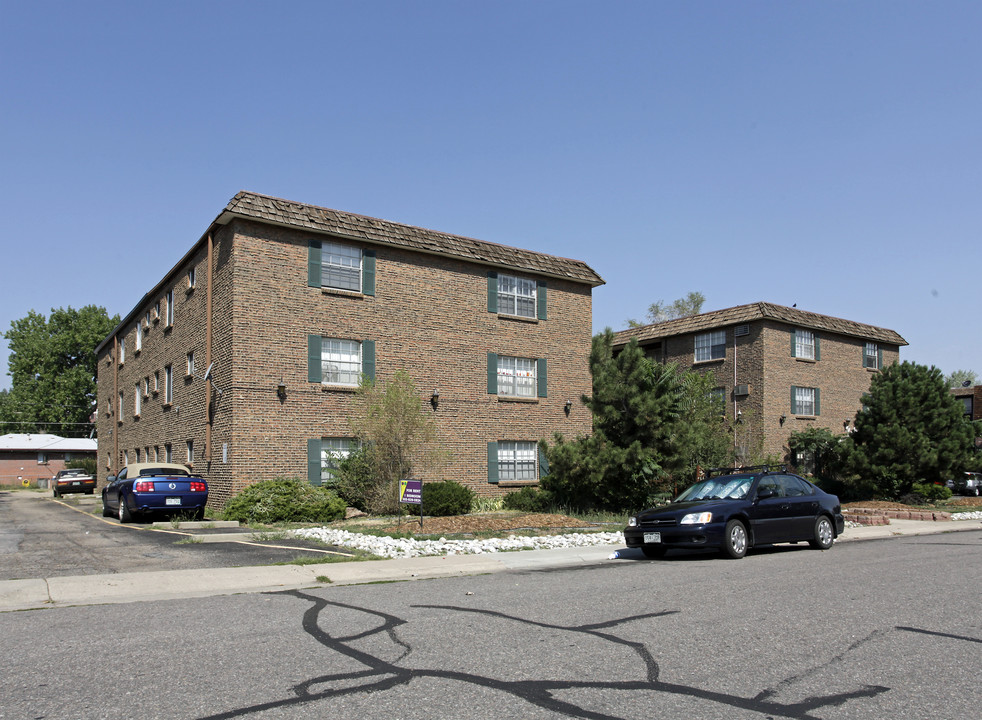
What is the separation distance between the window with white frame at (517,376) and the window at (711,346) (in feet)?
37.7

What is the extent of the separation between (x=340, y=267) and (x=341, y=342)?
6.85ft

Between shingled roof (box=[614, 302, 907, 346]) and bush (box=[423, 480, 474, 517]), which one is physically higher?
shingled roof (box=[614, 302, 907, 346])

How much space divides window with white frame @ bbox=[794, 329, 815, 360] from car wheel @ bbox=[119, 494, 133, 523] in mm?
25884

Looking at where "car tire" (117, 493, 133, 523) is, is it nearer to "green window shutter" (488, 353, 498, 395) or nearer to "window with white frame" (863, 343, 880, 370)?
"green window shutter" (488, 353, 498, 395)

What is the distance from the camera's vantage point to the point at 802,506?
13500 millimetres

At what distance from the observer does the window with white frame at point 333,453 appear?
67.3 ft

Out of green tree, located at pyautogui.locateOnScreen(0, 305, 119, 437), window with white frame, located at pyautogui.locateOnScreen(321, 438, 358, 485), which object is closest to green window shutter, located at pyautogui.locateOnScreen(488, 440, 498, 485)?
window with white frame, located at pyautogui.locateOnScreen(321, 438, 358, 485)

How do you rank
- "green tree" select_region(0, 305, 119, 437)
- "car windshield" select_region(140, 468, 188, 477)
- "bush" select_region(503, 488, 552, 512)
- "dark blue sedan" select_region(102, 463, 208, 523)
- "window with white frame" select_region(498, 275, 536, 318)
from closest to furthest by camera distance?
"dark blue sedan" select_region(102, 463, 208, 523)
"car windshield" select_region(140, 468, 188, 477)
"bush" select_region(503, 488, 552, 512)
"window with white frame" select_region(498, 275, 536, 318)
"green tree" select_region(0, 305, 119, 437)

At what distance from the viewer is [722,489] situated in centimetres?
1333

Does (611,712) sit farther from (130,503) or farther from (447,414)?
(447,414)

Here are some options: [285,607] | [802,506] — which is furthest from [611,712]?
[802,506]

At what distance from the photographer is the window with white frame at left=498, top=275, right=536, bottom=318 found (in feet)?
82.4

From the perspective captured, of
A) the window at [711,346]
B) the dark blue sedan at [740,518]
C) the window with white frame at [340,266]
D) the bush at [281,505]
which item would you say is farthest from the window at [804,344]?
the bush at [281,505]

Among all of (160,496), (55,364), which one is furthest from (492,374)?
(55,364)
